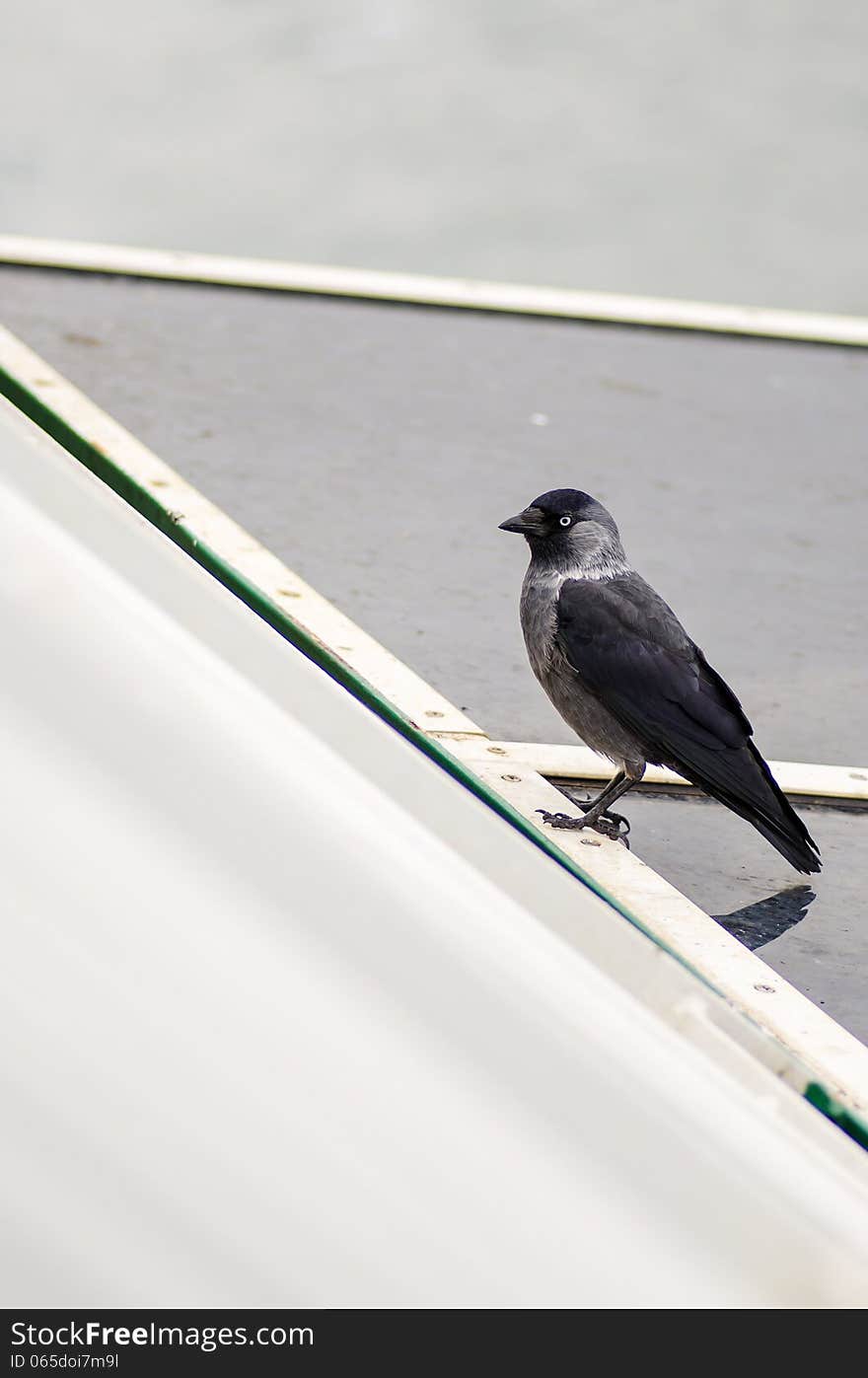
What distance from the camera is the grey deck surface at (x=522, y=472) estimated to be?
331 centimetres

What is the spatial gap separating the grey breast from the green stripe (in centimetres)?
78

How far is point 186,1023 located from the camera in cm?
85

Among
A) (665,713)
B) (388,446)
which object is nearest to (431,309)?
(388,446)

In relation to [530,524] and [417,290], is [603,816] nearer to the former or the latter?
[530,524]

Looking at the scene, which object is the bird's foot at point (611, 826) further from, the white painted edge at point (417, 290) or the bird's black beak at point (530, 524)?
the white painted edge at point (417, 290)

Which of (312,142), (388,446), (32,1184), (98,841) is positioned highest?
(98,841)

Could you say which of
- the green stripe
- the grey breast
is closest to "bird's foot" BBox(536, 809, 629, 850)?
the grey breast

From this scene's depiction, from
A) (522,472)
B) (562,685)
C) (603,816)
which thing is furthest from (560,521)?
(522,472)

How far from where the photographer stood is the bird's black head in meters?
3.12

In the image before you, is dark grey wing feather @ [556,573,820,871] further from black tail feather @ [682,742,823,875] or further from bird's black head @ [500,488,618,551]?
bird's black head @ [500,488,618,551]

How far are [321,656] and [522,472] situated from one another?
98.7 inches
